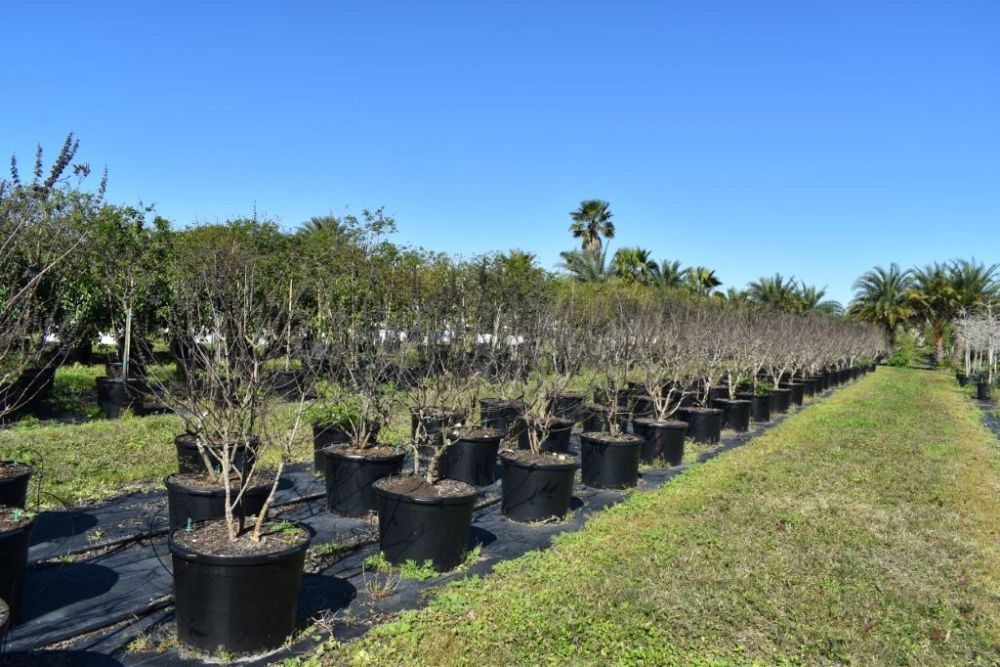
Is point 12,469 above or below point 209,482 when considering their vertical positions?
above

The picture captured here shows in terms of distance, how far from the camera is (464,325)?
723 cm

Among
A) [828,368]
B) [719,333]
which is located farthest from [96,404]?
[828,368]

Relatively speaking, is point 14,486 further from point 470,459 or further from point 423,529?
point 470,459

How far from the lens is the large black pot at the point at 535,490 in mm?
6039

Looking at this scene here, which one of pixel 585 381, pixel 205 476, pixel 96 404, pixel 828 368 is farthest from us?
pixel 828 368

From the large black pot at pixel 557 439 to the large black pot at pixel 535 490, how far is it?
221 cm

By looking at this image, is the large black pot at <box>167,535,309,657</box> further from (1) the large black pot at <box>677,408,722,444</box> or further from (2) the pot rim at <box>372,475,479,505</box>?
(1) the large black pot at <box>677,408,722,444</box>

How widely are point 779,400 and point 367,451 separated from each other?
12.9m

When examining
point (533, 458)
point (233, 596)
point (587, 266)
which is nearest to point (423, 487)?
point (533, 458)

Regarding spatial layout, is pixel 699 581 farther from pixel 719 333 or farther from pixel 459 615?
pixel 719 333

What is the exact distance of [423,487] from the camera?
4.94 meters

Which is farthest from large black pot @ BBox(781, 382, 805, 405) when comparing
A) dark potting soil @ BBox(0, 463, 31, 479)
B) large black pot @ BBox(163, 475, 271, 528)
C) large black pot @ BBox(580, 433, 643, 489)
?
dark potting soil @ BBox(0, 463, 31, 479)

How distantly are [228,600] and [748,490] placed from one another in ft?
18.5

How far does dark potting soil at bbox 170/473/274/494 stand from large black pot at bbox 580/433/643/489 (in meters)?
3.66
